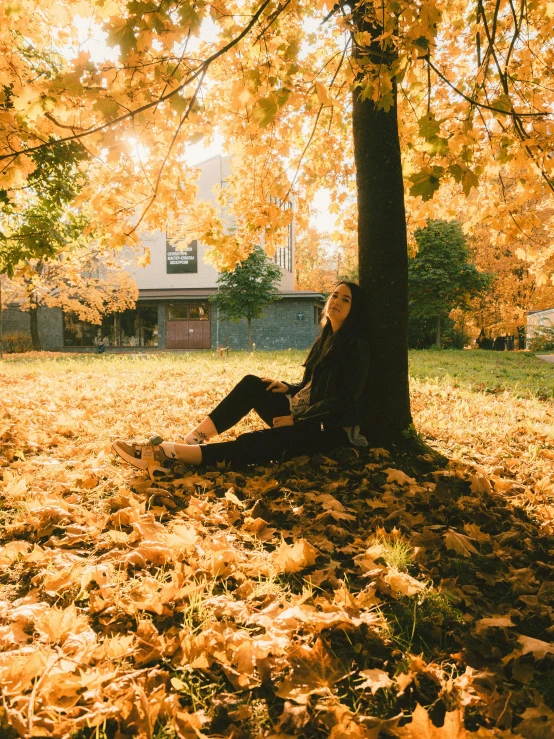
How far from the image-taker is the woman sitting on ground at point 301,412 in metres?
3.15

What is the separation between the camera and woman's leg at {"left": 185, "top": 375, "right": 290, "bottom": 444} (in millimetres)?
3447

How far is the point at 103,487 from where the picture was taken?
9.57 feet

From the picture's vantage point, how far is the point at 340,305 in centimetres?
358

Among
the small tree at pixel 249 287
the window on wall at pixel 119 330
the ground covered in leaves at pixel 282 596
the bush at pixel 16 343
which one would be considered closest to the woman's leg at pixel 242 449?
the ground covered in leaves at pixel 282 596

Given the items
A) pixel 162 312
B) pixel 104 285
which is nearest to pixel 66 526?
pixel 104 285

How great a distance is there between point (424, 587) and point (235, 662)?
85 centimetres

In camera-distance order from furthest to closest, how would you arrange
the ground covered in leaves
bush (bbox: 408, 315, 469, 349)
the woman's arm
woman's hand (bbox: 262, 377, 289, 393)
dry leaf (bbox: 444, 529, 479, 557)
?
bush (bbox: 408, 315, 469, 349) < woman's hand (bbox: 262, 377, 289, 393) < the woman's arm < dry leaf (bbox: 444, 529, 479, 557) < the ground covered in leaves

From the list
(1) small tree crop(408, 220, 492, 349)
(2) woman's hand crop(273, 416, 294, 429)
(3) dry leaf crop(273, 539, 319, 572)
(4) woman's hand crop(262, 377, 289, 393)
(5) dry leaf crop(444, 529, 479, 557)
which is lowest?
(5) dry leaf crop(444, 529, 479, 557)

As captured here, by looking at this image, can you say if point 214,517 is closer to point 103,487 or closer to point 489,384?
point 103,487

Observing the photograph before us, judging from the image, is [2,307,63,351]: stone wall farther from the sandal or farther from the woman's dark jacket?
the woman's dark jacket

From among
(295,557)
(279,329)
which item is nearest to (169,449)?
(295,557)

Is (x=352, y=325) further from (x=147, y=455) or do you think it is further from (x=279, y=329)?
(x=279, y=329)

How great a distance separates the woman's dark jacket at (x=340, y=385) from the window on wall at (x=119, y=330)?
26694mm

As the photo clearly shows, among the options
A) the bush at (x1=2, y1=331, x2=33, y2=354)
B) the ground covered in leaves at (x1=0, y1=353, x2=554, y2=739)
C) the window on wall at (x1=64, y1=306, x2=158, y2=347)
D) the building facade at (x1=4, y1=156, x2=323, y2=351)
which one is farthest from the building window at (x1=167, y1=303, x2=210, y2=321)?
the ground covered in leaves at (x1=0, y1=353, x2=554, y2=739)
